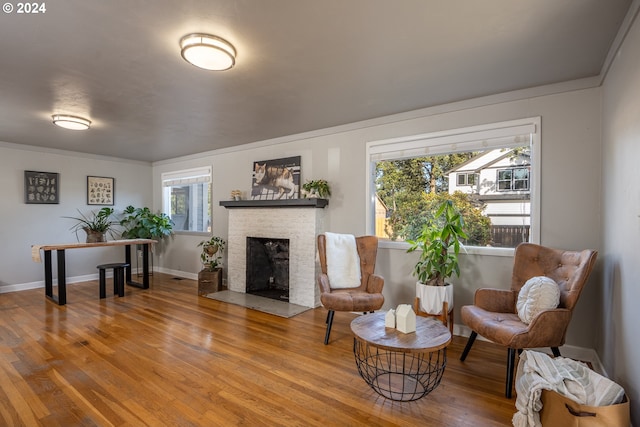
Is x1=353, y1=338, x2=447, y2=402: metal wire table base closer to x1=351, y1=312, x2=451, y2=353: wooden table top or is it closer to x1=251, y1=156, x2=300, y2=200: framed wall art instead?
x1=351, y1=312, x2=451, y2=353: wooden table top

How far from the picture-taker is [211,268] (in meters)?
5.00

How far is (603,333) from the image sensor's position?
2389mm

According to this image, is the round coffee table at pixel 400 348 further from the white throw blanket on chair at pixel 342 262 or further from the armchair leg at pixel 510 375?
the white throw blanket on chair at pixel 342 262

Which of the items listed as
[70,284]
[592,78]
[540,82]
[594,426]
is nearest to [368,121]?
[540,82]

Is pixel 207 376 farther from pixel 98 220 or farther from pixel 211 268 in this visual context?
pixel 98 220

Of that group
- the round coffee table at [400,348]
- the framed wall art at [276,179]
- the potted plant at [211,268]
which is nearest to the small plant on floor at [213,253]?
the potted plant at [211,268]

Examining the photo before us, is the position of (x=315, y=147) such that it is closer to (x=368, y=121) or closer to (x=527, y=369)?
(x=368, y=121)

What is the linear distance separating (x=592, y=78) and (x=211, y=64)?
3.06m

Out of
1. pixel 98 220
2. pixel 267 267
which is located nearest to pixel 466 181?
pixel 267 267

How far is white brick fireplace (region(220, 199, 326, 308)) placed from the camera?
13.6 ft

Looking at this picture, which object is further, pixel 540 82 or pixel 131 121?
pixel 131 121

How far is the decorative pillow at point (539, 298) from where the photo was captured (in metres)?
2.21

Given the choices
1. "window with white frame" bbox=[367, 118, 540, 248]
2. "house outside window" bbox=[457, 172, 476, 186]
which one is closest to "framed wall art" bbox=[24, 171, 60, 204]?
"window with white frame" bbox=[367, 118, 540, 248]

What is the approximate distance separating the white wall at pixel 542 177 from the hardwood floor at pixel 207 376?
28.2 inches
